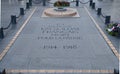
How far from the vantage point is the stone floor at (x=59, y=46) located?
9.09 meters

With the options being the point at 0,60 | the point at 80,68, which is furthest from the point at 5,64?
the point at 80,68

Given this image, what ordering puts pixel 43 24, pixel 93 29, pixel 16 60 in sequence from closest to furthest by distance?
pixel 16 60
pixel 93 29
pixel 43 24

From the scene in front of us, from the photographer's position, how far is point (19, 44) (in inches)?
444

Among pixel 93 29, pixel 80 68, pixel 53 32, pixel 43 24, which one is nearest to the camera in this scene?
pixel 80 68

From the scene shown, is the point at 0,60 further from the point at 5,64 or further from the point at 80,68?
the point at 80,68

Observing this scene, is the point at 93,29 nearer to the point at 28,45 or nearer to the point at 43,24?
the point at 43,24

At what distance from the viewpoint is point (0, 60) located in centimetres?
944

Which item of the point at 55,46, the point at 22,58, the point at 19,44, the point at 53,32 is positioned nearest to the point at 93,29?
the point at 53,32

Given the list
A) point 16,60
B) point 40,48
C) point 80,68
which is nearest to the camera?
point 80,68

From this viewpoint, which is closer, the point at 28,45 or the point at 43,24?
the point at 28,45

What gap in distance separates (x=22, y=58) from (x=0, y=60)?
0.86 m

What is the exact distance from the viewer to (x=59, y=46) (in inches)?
430

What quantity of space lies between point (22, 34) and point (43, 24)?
221 cm

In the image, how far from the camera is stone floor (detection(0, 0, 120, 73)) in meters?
9.09
